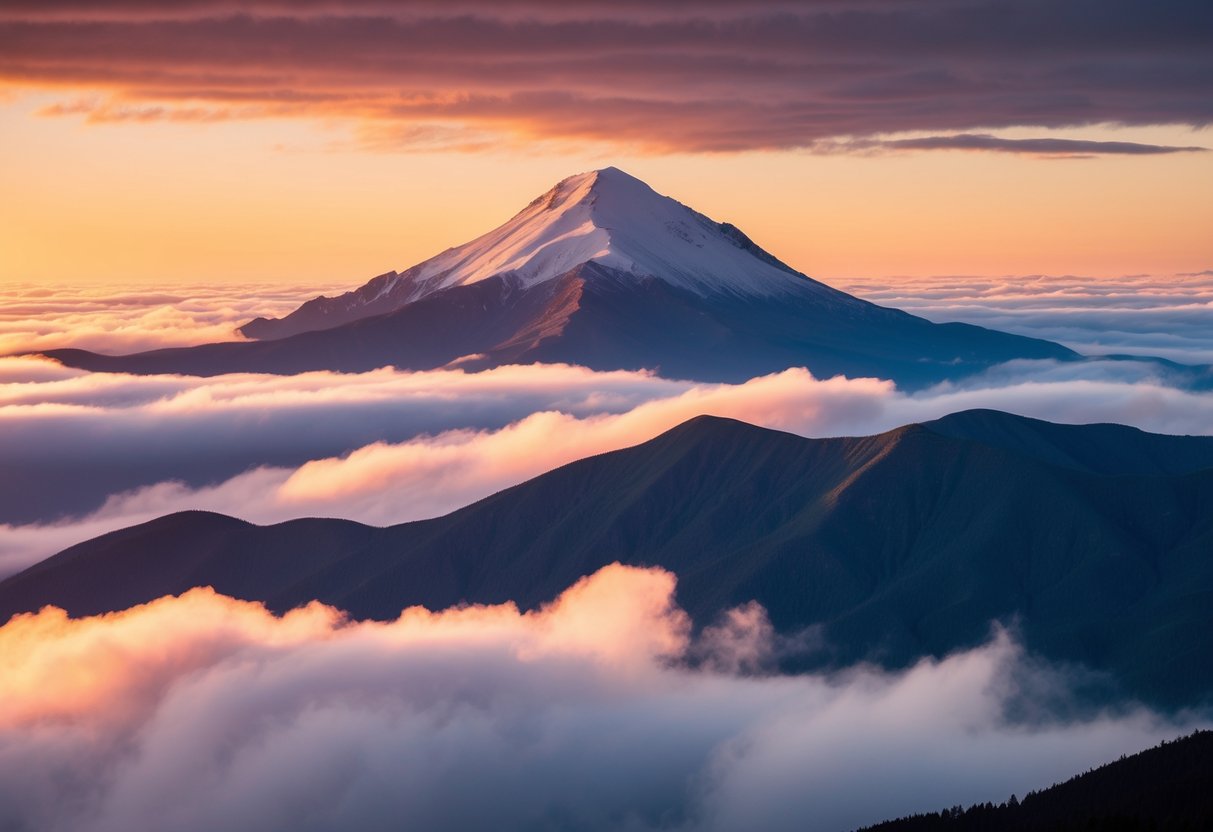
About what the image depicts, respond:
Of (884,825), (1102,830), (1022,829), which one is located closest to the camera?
(1102,830)

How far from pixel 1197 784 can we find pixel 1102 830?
18.0 meters

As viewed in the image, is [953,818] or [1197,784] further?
[953,818]

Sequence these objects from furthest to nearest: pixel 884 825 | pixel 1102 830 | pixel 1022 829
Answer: pixel 884 825 → pixel 1022 829 → pixel 1102 830

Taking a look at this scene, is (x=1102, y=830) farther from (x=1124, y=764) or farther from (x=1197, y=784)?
(x=1124, y=764)

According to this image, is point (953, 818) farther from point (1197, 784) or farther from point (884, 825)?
point (1197, 784)

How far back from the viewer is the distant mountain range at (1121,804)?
15138cm

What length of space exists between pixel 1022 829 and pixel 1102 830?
12980mm

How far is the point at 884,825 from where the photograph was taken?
563 feet

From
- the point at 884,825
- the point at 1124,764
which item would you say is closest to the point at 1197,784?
the point at 1124,764

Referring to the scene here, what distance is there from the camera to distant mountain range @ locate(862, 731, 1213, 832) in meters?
151

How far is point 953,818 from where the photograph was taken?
17238 centimetres

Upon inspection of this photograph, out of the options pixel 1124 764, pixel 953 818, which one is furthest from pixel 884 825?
pixel 1124 764

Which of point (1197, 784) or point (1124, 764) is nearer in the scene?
point (1197, 784)

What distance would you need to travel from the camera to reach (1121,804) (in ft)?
529
